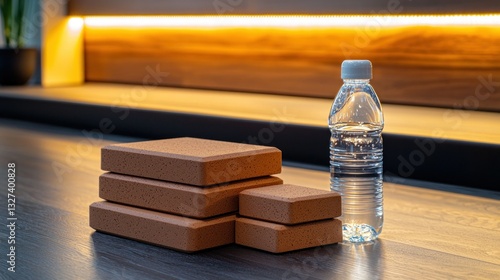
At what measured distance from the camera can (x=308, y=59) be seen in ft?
13.3

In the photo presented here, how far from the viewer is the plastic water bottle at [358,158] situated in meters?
1.84

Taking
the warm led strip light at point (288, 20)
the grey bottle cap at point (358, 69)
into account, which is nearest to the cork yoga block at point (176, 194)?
the grey bottle cap at point (358, 69)

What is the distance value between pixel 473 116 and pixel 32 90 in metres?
2.52

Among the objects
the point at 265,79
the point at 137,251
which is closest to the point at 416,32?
the point at 265,79

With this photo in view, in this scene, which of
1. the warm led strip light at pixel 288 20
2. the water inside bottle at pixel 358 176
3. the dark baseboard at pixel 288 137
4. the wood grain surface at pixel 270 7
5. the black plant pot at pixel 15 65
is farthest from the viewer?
the black plant pot at pixel 15 65

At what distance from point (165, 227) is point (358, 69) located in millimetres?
494

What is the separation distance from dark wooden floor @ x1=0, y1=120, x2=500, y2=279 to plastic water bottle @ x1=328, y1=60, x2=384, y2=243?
6 centimetres

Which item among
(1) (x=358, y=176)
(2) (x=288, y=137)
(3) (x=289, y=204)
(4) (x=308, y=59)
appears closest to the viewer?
(3) (x=289, y=204)

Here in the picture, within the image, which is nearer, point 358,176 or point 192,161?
point 192,161

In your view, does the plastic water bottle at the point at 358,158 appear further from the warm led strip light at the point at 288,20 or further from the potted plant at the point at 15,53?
the potted plant at the point at 15,53

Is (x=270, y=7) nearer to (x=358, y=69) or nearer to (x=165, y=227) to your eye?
(x=358, y=69)

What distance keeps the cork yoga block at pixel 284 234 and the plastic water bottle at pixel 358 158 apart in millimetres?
80

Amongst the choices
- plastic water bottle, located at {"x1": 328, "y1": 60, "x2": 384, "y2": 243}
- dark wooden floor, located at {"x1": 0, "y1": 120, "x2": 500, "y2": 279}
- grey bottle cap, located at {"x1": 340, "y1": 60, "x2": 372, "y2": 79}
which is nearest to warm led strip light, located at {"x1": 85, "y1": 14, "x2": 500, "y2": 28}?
dark wooden floor, located at {"x1": 0, "y1": 120, "x2": 500, "y2": 279}

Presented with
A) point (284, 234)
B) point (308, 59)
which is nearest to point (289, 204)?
point (284, 234)
